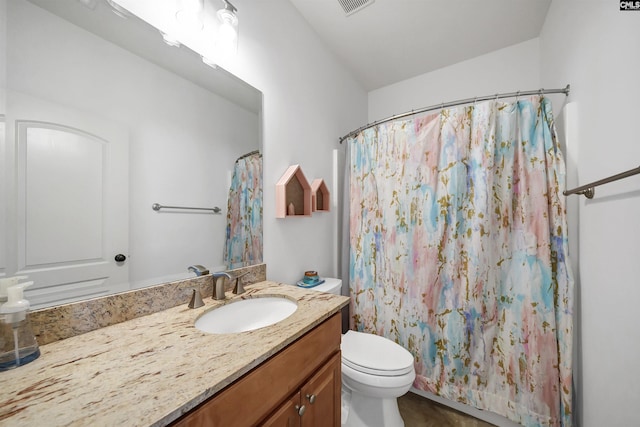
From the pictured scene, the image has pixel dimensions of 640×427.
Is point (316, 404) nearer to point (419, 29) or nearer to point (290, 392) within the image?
point (290, 392)

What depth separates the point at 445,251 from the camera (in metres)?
1.52

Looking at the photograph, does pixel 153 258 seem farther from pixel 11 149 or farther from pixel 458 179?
pixel 458 179

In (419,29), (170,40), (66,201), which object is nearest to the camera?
(66,201)

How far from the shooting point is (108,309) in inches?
30.4

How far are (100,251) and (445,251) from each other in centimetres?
171

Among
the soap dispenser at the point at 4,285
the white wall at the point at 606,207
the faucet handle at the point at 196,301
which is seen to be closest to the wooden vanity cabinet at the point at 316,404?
the faucet handle at the point at 196,301

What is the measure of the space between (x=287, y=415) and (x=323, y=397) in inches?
8.7

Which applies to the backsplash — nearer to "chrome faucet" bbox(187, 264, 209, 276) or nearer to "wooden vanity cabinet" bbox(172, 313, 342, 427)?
"chrome faucet" bbox(187, 264, 209, 276)

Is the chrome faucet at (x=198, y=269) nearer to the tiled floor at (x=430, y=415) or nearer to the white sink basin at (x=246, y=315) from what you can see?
the white sink basin at (x=246, y=315)

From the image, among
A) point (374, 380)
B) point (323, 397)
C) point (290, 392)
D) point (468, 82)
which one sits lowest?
point (374, 380)

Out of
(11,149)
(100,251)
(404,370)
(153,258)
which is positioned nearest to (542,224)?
(404,370)

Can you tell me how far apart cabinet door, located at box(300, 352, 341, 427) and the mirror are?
0.66 meters

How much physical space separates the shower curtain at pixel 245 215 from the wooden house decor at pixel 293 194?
129 millimetres

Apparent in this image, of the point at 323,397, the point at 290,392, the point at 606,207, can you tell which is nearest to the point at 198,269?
the point at 290,392
